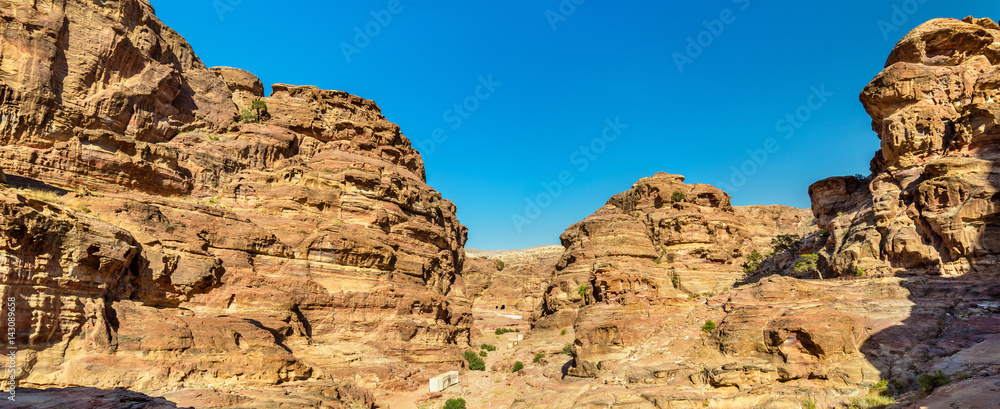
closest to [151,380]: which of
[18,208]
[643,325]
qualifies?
[18,208]

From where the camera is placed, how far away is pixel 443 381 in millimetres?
35562

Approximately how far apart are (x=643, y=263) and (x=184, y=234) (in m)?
37.3

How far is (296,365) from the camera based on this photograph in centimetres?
2677

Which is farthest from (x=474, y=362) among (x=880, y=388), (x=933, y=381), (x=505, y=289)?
(x=933, y=381)

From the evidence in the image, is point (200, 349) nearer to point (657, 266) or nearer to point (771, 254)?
point (657, 266)

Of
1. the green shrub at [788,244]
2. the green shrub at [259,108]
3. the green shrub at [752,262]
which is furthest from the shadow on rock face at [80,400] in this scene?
the green shrub at [788,244]

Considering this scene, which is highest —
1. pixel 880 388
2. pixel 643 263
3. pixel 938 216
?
pixel 938 216

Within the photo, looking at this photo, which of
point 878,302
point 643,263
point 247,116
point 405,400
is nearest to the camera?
point 878,302

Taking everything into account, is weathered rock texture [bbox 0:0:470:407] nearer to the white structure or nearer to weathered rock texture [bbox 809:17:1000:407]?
the white structure

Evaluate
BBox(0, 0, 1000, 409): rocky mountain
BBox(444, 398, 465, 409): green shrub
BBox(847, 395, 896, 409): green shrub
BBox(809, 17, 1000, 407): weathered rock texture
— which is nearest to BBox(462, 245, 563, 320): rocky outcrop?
BBox(0, 0, 1000, 409): rocky mountain

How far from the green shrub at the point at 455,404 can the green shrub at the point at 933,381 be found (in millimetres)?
23877

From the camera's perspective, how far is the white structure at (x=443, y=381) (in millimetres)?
34750

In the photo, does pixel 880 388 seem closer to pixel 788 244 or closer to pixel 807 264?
pixel 807 264

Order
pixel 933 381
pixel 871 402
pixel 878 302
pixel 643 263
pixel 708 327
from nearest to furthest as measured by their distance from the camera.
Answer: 1. pixel 933 381
2. pixel 871 402
3. pixel 878 302
4. pixel 708 327
5. pixel 643 263
